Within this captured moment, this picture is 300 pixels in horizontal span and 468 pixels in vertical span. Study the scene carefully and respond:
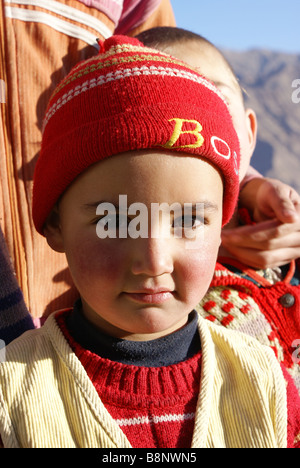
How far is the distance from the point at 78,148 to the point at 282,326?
0.71 meters

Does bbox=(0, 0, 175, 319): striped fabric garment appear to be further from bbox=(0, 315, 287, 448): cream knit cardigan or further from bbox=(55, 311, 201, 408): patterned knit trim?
bbox=(55, 311, 201, 408): patterned knit trim

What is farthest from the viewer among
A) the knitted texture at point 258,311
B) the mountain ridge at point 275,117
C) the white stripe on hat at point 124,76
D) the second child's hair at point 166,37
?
the mountain ridge at point 275,117

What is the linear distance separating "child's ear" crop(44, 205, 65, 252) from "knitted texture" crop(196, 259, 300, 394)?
0.44 meters

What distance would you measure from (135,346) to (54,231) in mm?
280

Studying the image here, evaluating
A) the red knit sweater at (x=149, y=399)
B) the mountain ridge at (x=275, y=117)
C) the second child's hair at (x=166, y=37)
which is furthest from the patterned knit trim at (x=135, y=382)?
the mountain ridge at (x=275, y=117)

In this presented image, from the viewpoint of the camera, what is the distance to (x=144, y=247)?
2.68 ft

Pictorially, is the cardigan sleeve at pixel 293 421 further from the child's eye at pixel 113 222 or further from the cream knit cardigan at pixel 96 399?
the child's eye at pixel 113 222

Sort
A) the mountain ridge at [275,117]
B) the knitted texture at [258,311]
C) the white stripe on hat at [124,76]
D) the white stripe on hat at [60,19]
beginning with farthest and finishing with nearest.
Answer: the mountain ridge at [275,117] → the knitted texture at [258,311] → the white stripe on hat at [60,19] → the white stripe on hat at [124,76]

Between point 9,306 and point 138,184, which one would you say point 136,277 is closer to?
point 138,184

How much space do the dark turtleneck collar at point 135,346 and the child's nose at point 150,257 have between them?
179mm

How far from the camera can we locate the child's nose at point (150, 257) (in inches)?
31.9

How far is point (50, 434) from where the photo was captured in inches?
32.4
